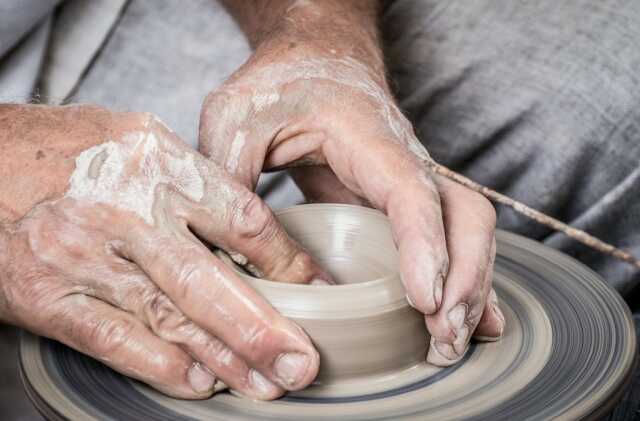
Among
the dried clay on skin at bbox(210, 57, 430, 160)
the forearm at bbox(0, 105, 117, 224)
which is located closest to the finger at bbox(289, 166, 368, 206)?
the dried clay on skin at bbox(210, 57, 430, 160)

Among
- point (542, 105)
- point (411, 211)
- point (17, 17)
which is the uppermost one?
point (17, 17)

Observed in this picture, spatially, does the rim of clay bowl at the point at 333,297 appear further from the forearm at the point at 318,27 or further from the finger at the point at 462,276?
the forearm at the point at 318,27

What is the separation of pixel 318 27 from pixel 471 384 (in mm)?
676

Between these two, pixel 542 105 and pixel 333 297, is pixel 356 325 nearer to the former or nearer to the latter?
pixel 333 297

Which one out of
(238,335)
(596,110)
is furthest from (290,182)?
(238,335)

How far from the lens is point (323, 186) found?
1.34 metres

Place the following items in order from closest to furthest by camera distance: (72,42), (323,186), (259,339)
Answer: (259,339) < (323,186) < (72,42)

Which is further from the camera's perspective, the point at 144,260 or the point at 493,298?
the point at 493,298

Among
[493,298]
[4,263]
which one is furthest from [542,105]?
[4,263]

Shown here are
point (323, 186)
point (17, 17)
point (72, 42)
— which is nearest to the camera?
point (323, 186)

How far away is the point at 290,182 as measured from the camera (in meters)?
1.75

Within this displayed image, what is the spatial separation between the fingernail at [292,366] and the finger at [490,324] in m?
0.24

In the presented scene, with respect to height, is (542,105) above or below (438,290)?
below

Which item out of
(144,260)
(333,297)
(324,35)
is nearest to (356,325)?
(333,297)
